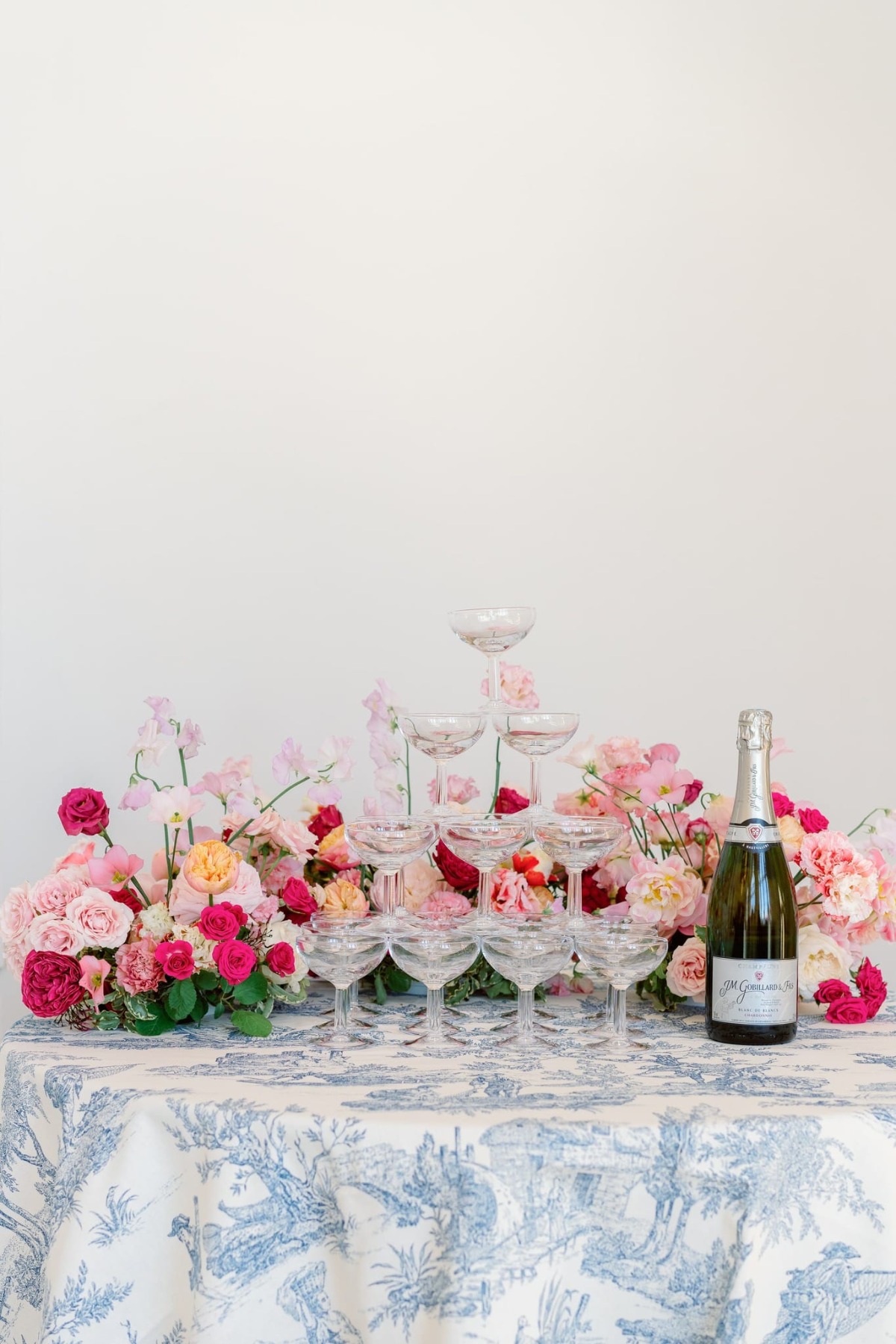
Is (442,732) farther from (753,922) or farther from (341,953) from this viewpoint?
(753,922)

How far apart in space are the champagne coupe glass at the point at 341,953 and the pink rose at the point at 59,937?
0.29 meters

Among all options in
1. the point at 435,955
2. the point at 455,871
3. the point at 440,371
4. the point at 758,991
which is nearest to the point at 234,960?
the point at 435,955

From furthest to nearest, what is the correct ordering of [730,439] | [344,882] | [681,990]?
[730,439]
[344,882]
[681,990]

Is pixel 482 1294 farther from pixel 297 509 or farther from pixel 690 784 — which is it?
pixel 297 509

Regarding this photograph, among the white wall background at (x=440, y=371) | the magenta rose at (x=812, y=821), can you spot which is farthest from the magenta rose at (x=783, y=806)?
the white wall background at (x=440, y=371)

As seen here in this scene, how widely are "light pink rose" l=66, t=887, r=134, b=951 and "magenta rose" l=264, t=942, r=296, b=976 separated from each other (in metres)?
0.18

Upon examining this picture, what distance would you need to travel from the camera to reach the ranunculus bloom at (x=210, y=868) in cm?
151

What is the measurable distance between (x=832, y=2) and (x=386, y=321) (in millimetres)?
1251

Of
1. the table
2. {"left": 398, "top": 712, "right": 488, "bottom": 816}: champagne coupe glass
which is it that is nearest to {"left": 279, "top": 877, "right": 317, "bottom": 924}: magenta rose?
{"left": 398, "top": 712, "right": 488, "bottom": 816}: champagne coupe glass

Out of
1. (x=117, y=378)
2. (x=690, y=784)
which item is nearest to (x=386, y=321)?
(x=117, y=378)

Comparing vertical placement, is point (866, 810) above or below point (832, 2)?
below

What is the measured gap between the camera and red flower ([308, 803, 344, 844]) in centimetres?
178

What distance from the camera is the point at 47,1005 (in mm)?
1455

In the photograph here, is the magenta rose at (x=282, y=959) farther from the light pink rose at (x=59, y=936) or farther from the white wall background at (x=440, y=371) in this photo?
the white wall background at (x=440, y=371)
